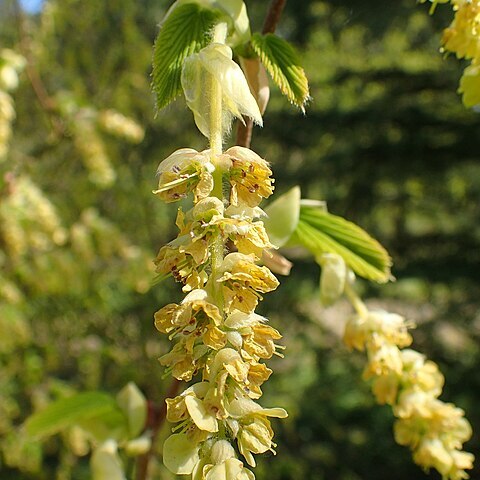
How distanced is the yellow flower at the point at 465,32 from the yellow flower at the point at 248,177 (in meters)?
0.25

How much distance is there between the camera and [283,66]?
56cm

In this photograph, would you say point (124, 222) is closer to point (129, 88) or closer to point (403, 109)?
point (129, 88)

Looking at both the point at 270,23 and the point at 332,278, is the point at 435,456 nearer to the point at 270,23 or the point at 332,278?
the point at 332,278

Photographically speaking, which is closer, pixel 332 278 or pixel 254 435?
pixel 254 435

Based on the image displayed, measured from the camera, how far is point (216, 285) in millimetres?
378

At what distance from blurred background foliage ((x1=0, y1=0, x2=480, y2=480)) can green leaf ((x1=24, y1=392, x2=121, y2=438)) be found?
174cm

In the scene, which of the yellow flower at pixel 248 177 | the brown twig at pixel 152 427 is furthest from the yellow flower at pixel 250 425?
the brown twig at pixel 152 427

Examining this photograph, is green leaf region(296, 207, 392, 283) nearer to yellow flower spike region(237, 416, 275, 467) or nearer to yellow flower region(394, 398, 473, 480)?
yellow flower region(394, 398, 473, 480)

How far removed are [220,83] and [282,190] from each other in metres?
3.83

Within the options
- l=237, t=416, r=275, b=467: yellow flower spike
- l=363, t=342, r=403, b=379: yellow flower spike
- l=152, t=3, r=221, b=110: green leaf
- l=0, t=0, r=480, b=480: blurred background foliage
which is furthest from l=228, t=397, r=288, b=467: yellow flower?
l=0, t=0, r=480, b=480: blurred background foliage

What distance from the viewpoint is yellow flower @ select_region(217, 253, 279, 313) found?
371mm

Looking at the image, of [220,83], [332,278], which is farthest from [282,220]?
[220,83]

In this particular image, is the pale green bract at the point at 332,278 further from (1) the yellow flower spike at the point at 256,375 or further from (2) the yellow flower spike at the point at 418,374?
(1) the yellow flower spike at the point at 256,375

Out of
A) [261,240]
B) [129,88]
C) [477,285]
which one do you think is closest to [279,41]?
[261,240]
